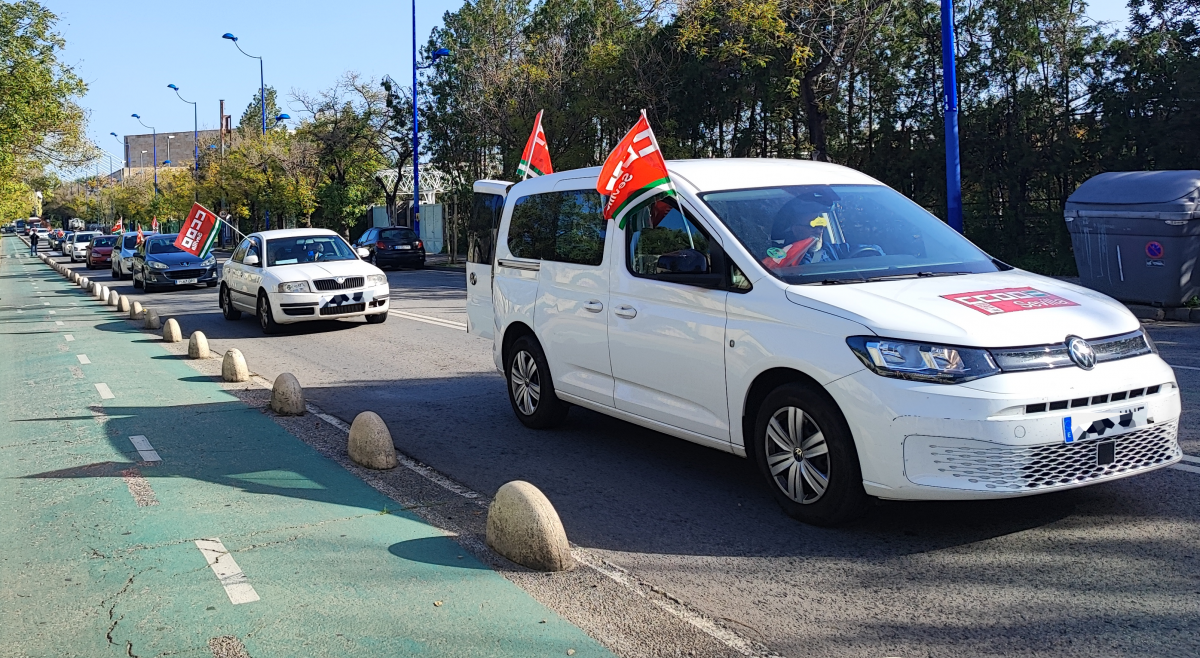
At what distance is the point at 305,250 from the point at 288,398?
828 cm

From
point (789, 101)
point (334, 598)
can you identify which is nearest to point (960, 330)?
point (334, 598)

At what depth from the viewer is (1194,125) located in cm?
1944

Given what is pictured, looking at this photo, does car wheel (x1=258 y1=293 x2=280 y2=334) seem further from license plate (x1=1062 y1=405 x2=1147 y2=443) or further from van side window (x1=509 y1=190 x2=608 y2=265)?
license plate (x1=1062 y1=405 x2=1147 y2=443)

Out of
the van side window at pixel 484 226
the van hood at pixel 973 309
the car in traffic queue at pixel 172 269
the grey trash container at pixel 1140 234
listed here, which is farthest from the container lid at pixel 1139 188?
the car in traffic queue at pixel 172 269

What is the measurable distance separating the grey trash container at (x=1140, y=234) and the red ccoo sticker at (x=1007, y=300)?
1032 centimetres

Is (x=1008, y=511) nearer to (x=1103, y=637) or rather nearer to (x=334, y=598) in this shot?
(x=1103, y=637)

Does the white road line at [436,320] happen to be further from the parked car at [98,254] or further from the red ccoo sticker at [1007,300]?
the parked car at [98,254]

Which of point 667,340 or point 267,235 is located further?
point 267,235

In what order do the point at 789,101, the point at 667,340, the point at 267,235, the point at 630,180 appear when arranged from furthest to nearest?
the point at 789,101, the point at 267,235, the point at 630,180, the point at 667,340

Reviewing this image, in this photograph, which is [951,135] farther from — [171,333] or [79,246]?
[79,246]

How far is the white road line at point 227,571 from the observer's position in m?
4.60

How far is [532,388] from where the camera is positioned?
7898 millimetres

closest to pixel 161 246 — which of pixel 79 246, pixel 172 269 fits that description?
pixel 172 269

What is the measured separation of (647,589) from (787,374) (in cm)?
140
